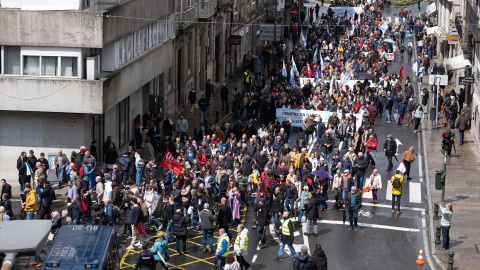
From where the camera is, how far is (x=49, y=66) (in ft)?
121

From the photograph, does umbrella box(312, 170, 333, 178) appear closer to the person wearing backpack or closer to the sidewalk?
the person wearing backpack

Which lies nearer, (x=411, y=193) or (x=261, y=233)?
(x=261, y=233)

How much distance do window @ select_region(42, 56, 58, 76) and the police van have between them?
13632 mm

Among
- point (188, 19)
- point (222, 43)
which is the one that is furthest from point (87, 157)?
point (222, 43)

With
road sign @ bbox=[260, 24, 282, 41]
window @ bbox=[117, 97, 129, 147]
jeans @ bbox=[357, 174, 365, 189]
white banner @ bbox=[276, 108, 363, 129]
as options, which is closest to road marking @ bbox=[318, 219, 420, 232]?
jeans @ bbox=[357, 174, 365, 189]

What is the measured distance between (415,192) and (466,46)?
17.9m

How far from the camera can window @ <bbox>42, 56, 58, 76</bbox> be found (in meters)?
36.9

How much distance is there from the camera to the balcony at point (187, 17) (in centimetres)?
5071

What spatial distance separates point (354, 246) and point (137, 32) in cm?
1597

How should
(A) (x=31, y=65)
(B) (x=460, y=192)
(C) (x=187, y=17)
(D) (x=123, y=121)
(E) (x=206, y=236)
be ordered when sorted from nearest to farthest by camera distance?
(E) (x=206, y=236), (A) (x=31, y=65), (B) (x=460, y=192), (D) (x=123, y=121), (C) (x=187, y=17)

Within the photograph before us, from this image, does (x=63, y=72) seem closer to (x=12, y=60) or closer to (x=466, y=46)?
(x=12, y=60)

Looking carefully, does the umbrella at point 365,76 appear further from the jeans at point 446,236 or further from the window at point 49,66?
the jeans at point 446,236

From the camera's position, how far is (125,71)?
39.7 metres

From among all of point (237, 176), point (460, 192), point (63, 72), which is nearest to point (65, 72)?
point (63, 72)
